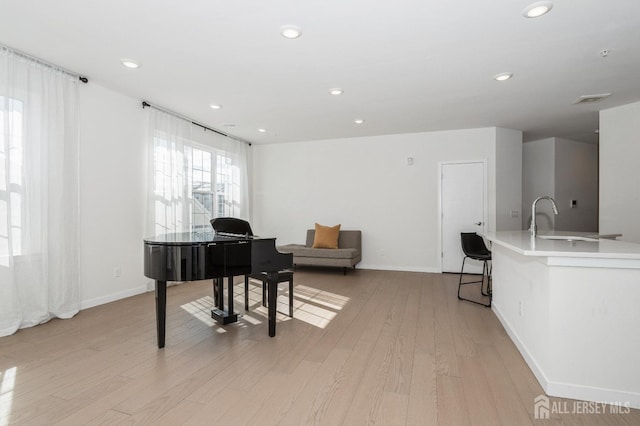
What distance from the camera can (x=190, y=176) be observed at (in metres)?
5.22

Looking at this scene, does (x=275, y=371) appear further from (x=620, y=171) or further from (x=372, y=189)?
(x=620, y=171)

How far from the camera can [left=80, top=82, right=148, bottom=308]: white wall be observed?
3.70 metres

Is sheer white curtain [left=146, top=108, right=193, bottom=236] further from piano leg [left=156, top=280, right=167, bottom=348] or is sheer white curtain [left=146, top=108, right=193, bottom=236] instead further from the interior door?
the interior door

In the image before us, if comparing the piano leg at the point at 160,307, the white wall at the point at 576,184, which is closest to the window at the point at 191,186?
the piano leg at the point at 160,307

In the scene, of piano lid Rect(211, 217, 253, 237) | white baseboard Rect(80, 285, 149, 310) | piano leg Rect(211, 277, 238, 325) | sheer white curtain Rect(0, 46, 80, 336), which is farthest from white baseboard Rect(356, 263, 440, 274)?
sheer white curtain Rect(0, 46, 80, 336)

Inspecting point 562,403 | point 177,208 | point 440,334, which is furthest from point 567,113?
point 177,208

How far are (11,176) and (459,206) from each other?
6.16 metres

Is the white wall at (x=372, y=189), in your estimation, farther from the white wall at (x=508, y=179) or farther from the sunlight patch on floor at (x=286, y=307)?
the sunlight patch on floor at (x=286, y=307)

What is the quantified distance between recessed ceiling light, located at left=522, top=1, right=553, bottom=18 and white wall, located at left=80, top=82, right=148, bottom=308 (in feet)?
14.5

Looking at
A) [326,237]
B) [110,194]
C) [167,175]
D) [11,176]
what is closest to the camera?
[11,176]

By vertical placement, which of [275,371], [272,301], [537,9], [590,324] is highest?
[537,9]

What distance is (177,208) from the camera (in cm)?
482

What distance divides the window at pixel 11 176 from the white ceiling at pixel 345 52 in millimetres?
611

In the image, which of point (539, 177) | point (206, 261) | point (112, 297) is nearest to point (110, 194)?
point (112, 297)
